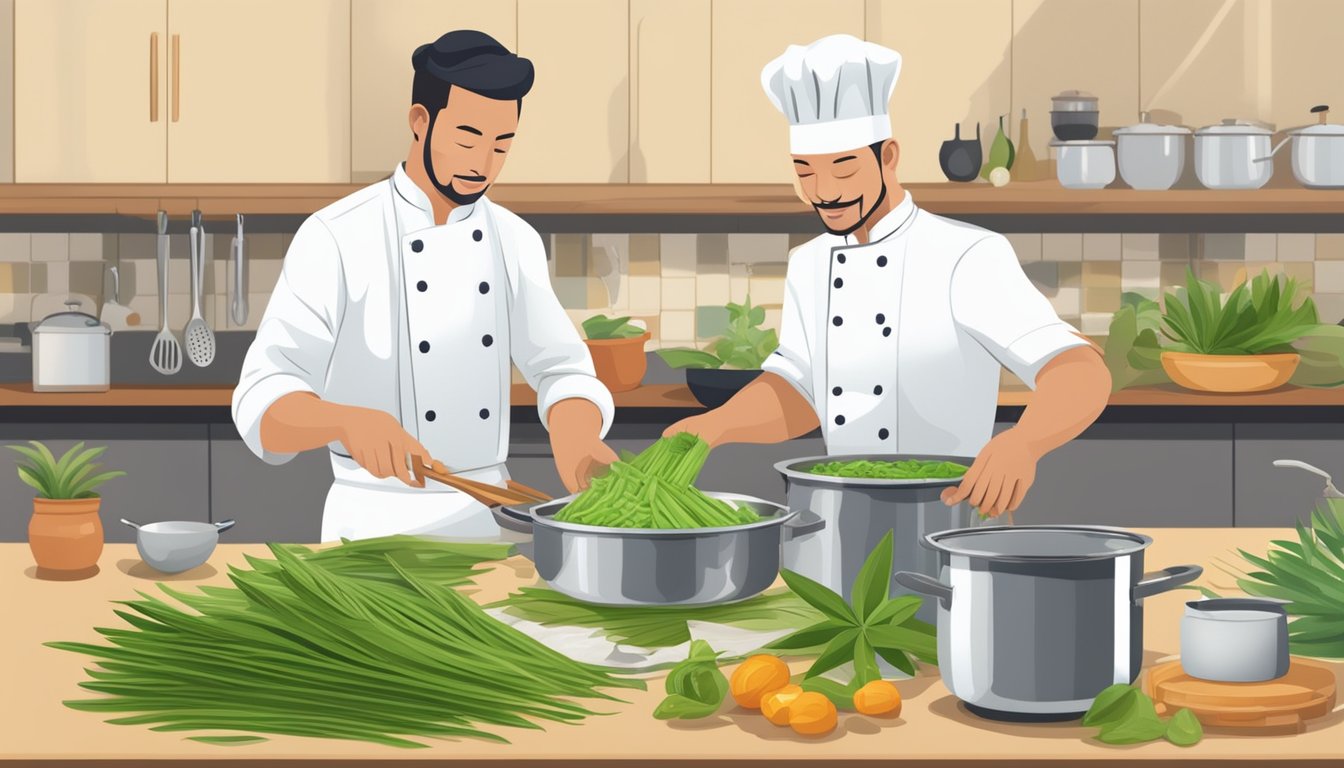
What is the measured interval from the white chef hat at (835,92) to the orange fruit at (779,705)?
1.08 metres

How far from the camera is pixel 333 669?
126 centimetres

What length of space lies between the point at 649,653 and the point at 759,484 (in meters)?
2.32

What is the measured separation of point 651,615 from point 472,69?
2.98 ft

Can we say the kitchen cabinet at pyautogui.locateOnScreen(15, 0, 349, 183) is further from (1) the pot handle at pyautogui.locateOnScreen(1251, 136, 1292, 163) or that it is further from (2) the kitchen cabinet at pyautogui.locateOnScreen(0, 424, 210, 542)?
(1) the pot handle at pyautogui.locateOnScreen(1251, 136, 1292, 163)

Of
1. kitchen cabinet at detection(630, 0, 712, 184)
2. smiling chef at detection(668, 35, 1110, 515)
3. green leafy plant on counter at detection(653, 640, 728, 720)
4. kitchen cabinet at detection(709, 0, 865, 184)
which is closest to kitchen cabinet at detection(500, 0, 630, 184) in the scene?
kitchen cabinet at detection(630, 0, 712, 184)

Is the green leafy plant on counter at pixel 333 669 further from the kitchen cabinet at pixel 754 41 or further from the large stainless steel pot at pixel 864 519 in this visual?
the kitchen cabinet at pixel 754 41

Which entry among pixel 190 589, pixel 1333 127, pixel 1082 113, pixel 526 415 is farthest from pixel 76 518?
pixel 1333 127

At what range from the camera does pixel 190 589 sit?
177 centimetres

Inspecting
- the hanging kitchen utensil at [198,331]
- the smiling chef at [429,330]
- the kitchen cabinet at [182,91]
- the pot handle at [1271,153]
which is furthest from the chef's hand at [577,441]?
the pot handle at [1271,153]

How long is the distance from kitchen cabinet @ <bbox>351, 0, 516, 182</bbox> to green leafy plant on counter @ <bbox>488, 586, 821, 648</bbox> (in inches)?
102

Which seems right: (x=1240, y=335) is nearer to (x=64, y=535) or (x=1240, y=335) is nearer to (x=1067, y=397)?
(x=1067, y=397)

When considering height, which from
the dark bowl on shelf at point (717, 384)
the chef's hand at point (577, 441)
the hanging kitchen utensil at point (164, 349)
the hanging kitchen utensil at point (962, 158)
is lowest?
the chef's hand at point (577, 441)

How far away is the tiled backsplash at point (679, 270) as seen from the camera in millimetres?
4418

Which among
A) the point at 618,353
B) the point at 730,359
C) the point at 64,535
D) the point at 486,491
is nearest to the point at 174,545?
the point at 64,535
